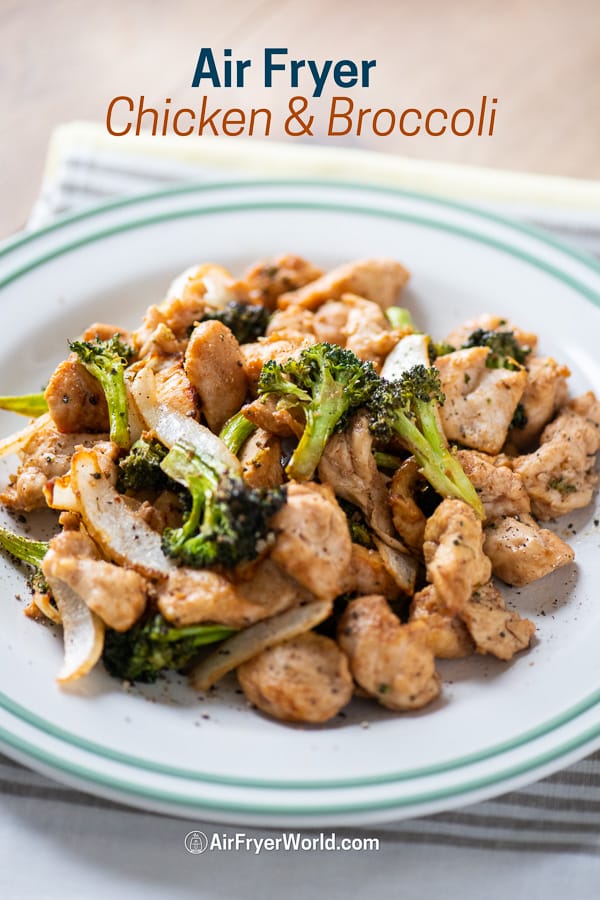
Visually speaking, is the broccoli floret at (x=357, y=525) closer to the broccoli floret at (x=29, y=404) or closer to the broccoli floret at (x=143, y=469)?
the broccoli floret at (x=143, y=469)

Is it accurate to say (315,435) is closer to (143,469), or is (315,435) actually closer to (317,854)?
(143,469)

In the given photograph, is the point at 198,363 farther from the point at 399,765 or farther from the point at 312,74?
the point at 312,74

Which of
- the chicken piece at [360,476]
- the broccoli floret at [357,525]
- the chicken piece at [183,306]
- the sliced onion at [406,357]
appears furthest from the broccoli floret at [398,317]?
the broccoli floret at [357,525]

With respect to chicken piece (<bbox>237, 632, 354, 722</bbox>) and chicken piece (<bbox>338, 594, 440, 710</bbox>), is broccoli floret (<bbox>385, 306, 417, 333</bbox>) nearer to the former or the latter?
chicken piece (<bbox>338, 594, 440, 710</bbox>)

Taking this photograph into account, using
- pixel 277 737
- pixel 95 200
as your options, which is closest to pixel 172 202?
pixel 95 200

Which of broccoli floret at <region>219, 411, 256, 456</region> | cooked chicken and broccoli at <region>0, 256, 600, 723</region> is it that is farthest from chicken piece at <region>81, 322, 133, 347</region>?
broccoli floret at <region>219, 411, 256, 456</region>

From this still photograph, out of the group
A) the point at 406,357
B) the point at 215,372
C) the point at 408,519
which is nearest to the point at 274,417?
the point at 215,372
